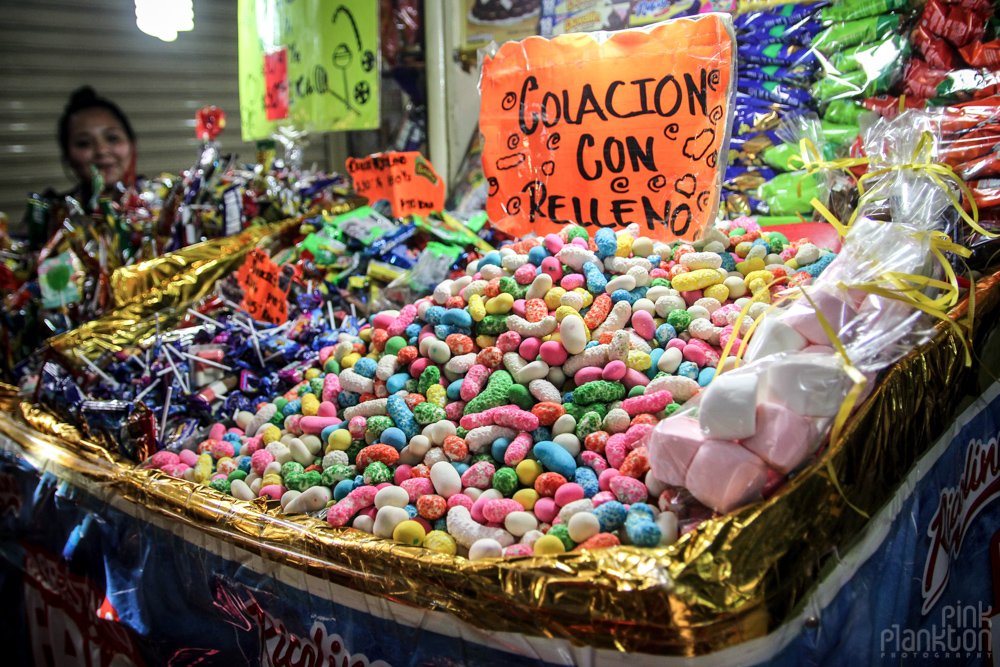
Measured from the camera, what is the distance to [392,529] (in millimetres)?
940

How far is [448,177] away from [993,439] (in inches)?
102

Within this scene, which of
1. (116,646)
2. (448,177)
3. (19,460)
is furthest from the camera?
(448,177)

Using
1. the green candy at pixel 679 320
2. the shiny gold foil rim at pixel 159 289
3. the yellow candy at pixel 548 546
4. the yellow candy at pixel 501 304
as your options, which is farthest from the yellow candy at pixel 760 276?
the shiny gold foil rim at pixel 159 289

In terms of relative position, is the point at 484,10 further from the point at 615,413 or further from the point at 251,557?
the point at 251,557

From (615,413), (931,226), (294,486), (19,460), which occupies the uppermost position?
(931,226)

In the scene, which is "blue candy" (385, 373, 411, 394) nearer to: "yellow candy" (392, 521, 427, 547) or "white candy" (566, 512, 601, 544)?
"yellow candy" (392, 521, 427, 547)

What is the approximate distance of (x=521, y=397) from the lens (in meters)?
1.09

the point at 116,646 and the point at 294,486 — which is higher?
the point at 294,486

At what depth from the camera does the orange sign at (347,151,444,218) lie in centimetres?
232

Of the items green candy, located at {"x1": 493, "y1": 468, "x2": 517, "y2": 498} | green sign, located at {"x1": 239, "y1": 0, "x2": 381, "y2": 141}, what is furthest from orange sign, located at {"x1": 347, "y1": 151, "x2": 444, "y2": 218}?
green candy, located at {"x1": 493, "y1": 468, "x2": 517, "y2": 498}

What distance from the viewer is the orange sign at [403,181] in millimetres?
2318

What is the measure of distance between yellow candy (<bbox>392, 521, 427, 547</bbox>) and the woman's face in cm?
408

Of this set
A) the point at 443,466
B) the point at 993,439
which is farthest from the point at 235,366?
the point at 993,439

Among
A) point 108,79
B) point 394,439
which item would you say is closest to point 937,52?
point 394,439
